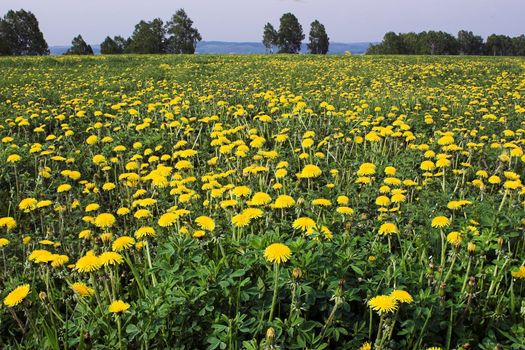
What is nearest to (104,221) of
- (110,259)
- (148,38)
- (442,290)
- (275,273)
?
(110,259)

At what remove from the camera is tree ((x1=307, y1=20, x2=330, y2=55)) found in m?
89.8

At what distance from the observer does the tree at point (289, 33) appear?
82.9 m

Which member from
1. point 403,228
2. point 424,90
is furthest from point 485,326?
point 424,90

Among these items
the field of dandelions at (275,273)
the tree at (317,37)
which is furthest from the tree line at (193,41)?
the field of dandelions at (275,273)

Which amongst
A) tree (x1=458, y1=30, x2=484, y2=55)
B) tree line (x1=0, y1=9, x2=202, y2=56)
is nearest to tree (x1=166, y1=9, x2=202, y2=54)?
tree line (x1=0, y1=9, x2=202, y2=56)

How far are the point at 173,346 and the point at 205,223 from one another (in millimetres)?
745

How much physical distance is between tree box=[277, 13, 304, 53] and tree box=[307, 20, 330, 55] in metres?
6.04

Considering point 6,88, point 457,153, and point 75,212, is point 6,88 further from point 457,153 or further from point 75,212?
point 457,153

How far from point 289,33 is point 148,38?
30.4 m

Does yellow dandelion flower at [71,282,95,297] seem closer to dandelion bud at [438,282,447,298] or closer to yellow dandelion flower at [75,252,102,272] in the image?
yellow dandelion flower at [75,252,102,272]

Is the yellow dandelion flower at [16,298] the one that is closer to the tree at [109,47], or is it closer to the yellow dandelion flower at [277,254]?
the yellow dandelion flower at [277,254]

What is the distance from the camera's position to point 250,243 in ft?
8.68

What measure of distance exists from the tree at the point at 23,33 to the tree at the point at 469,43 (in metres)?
83.6

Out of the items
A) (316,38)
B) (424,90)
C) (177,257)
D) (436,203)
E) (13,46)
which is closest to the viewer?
(177,257)
